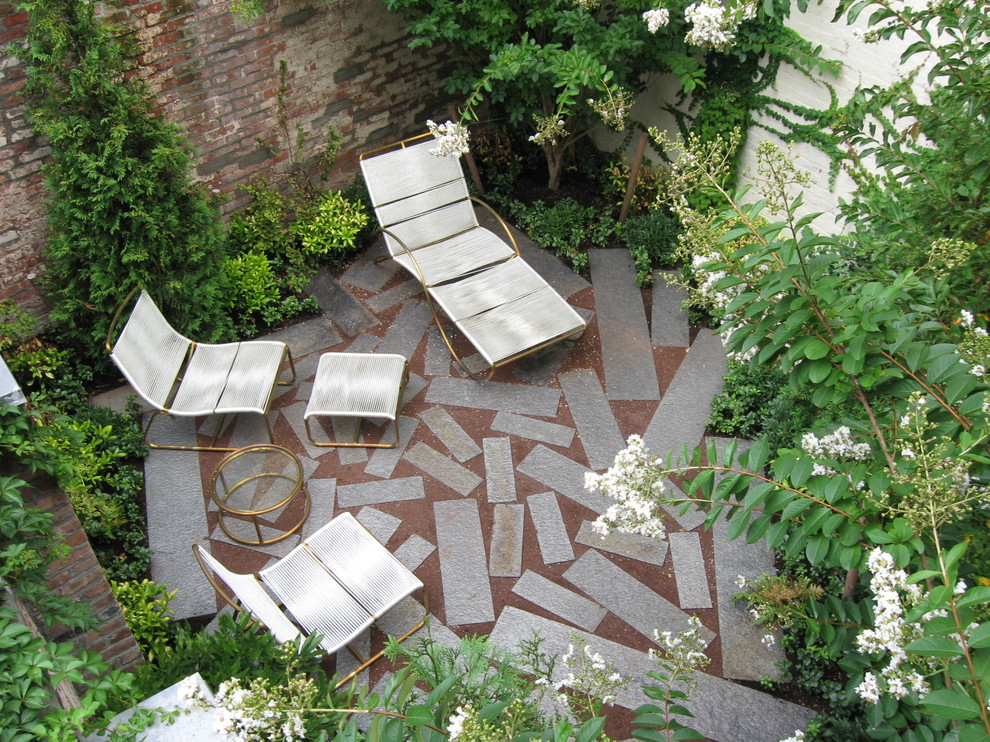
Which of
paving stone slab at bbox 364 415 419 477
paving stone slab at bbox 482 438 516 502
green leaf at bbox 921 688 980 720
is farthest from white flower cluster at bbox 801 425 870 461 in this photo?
paving stone slab at bbox 364 415 419 477

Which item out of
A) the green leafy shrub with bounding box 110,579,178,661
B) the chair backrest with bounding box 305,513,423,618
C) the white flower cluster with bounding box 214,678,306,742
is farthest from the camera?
the chair backrest with bounding box 305,513,423,618

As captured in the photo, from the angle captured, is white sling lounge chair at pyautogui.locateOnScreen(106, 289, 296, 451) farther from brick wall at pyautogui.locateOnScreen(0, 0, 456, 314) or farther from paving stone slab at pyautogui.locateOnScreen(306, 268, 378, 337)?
brick wall at pyautogui.locateOnScreen(0, 0, 456, 314)

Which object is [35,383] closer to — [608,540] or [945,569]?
[608,540]

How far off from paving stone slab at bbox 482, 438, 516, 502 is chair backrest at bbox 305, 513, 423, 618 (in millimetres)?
744

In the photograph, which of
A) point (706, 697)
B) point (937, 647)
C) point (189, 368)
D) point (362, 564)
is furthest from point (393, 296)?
point (937, 647)

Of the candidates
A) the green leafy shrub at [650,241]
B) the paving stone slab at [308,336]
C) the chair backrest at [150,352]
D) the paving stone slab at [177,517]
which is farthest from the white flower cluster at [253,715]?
the green leafy shrub at [650,241]

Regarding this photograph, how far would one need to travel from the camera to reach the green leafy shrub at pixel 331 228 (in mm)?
6332

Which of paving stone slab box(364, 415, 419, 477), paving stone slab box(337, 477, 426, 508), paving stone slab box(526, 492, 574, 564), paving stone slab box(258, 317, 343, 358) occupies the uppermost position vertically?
paving stone slab box(258, 317, 343, 358)

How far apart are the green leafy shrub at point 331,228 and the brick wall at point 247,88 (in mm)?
400

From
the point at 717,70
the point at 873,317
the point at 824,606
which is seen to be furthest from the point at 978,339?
the point at 717,70

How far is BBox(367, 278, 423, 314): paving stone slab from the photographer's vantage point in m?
6.18

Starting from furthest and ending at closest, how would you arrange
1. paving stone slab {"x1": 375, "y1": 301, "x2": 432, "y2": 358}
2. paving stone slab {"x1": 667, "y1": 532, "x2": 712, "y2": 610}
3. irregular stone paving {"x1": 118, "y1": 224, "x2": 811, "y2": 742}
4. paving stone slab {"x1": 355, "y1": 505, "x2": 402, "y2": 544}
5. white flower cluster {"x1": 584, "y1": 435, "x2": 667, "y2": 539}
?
paving stone slab {"x1": 375, "y1": 301, "x2": 432, "y2": 358} → paving stone slab {"x1": 355, "y1": 505, "x2": 402, "y2": 544} → paving stone slab {"x1": 667, "y1": 532, "x2": 712, "y2": 610} → irregular stone paving {"x1": 118, "y1": 224, "x2": 811, "y2": 742} → white flower cluster {"x1": 584, "y1": 435, "x2": 667, "y2": 539}

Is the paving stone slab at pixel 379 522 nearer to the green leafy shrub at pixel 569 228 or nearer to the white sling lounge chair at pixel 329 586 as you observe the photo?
the white sling lounge chair at pixel 329 586

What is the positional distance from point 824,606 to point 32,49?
16.6ft
